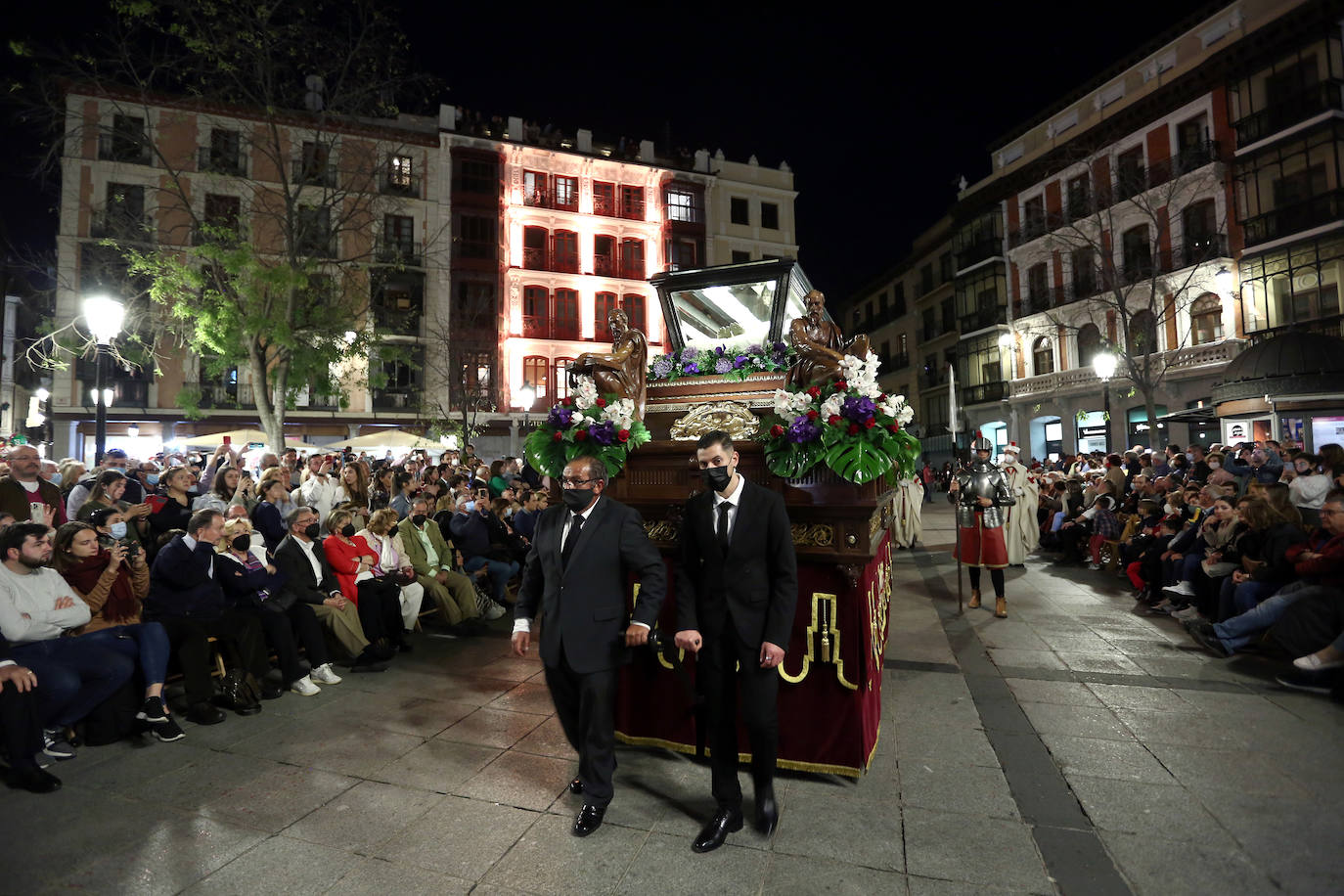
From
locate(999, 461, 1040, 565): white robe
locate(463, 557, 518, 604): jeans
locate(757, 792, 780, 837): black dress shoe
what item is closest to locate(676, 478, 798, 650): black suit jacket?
locate(757, 792, 780, 837): black dress shoe

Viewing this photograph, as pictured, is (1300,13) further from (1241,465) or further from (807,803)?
(807,803)

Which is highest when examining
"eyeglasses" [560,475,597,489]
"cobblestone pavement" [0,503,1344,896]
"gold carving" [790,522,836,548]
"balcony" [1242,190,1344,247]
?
"balcony" [1242,190,1344,247]

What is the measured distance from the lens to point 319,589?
6590 millimetres

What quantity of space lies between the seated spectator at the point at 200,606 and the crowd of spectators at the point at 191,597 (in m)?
0.01

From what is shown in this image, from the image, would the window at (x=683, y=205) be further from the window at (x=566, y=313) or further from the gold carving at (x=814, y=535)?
the gold carving at (x=814, y=535)

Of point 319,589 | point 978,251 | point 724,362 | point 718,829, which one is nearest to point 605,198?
point 978,251

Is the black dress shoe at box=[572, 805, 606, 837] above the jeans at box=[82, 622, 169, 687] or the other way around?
the other way around

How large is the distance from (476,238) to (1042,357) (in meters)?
28.1

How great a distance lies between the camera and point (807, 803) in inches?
150

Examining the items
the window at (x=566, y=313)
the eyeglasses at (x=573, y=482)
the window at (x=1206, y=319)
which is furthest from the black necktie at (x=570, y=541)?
the window at (x=566, y=313)

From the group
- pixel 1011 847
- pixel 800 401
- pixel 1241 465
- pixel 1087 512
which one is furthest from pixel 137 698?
pixel 1241 465

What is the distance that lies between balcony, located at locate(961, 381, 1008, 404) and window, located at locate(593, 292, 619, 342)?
754 inches

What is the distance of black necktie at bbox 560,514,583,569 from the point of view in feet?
12.3

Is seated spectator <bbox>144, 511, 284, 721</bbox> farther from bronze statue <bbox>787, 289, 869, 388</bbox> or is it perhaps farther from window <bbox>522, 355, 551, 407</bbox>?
window <bbox>522, 355, 551, 407</bbox>
